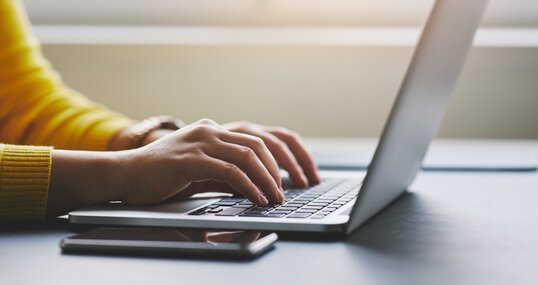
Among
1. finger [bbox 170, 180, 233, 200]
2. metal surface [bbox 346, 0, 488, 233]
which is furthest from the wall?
finger [bbox 170, 180, 233, 200]

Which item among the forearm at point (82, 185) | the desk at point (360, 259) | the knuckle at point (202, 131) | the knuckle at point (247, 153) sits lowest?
the desk at point (360, 259)

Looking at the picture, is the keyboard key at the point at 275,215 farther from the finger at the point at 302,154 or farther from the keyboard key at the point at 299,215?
the finger at the point at 302,154

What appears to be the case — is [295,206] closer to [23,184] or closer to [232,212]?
[232,212]

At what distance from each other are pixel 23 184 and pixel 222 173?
19 centimetres

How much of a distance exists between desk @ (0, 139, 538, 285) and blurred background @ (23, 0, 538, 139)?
3.46ft

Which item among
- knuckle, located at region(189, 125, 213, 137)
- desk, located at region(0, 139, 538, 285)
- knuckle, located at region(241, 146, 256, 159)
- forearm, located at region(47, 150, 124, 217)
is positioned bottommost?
desk, located at region(0, 139, 538, 285)

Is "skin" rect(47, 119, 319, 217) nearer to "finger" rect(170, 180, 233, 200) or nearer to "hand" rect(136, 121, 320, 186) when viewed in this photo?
"finger" rect(170, 180, 233, 200)

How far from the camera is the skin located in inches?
25.9

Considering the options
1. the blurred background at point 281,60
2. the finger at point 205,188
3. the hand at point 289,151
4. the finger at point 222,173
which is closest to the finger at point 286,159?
the hand at point 289,151

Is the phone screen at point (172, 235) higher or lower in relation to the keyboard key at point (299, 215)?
higher

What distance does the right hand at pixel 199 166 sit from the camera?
654 millimetres

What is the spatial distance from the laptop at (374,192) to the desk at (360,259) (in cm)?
2

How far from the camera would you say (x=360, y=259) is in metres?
0.51

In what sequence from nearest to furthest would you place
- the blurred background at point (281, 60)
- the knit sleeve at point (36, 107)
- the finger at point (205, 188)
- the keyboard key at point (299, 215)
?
the keyboard key at point (299, 215) → the finger at point (205, 188) → the knit sleeve at point (36, 107) → the blurred background at point (281, 60)
